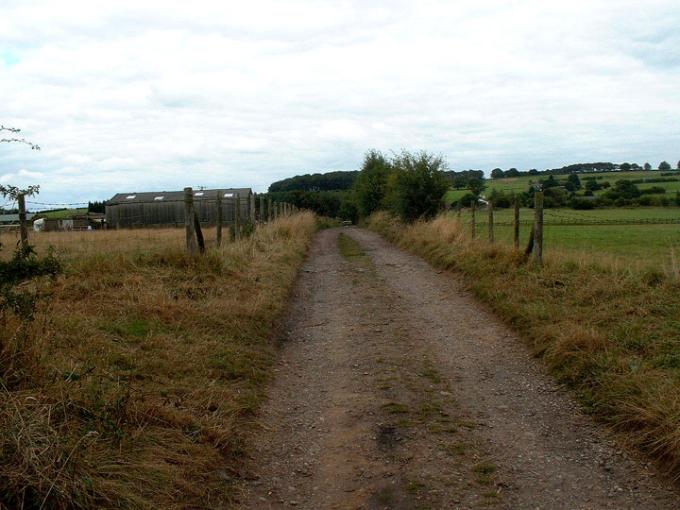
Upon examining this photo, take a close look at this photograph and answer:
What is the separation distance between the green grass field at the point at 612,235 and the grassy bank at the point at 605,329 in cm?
109

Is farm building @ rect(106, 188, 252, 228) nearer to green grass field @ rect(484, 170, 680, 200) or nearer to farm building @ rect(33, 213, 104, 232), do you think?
farm building @ rect(33, 213, 104, 232)

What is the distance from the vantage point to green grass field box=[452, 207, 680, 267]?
45.7ft

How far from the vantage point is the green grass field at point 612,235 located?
1392 centimetres

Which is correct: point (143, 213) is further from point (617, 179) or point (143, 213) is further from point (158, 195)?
point (617, 179)

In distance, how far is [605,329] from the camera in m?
7.26

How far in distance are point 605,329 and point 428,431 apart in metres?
3.19

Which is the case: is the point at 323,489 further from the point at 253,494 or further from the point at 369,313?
the point at 369,313

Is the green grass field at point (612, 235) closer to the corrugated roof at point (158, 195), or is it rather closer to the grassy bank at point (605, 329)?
the grassy bank at point (605, 329)

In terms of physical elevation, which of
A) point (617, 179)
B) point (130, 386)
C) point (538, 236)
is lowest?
point (130, 386)

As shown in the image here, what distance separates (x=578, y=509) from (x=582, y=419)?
1658mm

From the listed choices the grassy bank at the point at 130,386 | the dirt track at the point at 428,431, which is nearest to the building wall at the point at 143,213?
the grassy bank at the point at 130,386

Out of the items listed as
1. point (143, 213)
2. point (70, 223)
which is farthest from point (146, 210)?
point (70, 223)

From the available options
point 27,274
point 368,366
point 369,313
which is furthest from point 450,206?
point 27,274

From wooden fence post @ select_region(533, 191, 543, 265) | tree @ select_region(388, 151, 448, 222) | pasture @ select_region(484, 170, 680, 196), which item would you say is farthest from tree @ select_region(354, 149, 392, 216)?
wooden fence post @ select_region(533, 191, 543, 265)
